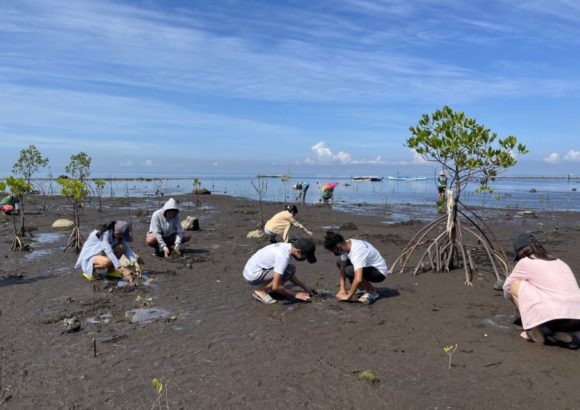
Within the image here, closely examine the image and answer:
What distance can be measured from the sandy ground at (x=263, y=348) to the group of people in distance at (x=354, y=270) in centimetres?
27

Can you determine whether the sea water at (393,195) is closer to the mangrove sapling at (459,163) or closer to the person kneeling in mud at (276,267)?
the mangrove sapling at (459,163)

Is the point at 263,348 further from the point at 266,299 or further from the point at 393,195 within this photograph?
the point at 393,195

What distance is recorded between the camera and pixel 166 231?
11.2m

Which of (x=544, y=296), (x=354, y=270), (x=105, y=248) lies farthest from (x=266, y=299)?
(x=544, y=296)

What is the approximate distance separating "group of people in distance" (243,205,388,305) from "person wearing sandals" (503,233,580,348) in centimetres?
220

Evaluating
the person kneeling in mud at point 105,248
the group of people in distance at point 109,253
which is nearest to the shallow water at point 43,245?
the group of people in distance at point 109,253

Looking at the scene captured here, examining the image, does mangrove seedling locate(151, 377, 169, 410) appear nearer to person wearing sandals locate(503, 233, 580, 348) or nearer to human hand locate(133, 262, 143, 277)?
person wearing sandals locate(503, 233, 580, 348)

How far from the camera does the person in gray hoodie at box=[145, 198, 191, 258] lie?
1075cm

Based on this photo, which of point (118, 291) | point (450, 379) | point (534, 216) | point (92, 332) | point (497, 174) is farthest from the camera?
point (534, 216)

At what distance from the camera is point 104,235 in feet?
27.8

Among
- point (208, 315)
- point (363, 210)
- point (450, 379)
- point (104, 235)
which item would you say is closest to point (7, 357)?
point (208, 315)

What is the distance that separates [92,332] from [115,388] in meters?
1.85

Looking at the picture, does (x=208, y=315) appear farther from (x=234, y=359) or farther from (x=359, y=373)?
(x=359, y=373)

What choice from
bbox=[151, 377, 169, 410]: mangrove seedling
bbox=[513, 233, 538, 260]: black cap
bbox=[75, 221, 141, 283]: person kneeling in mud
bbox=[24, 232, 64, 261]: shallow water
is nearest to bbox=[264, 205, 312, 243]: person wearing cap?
bbox=[75, 221, 141, 283]: person kneeling in mud
